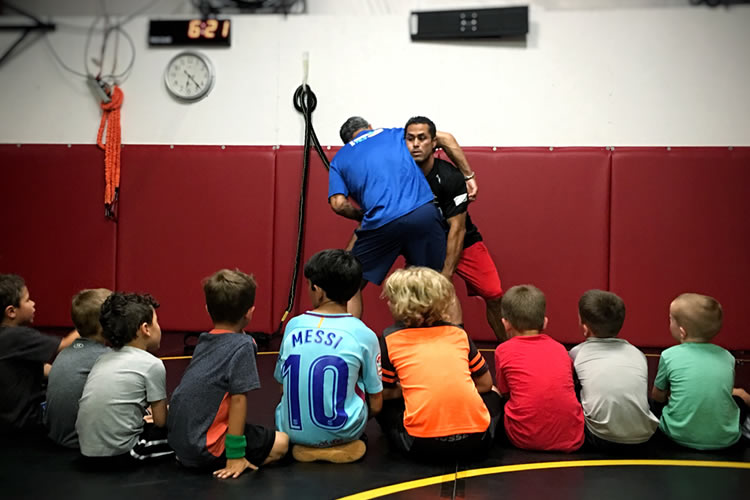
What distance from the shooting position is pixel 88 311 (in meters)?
3.08

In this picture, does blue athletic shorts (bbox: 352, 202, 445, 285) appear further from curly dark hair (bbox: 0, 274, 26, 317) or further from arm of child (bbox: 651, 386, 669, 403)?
curly dark hair (bbox: 0, 274, 26, 317)

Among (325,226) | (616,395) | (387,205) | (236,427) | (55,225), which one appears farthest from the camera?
(55,225)

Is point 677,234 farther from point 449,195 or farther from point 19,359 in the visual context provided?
point 19,359

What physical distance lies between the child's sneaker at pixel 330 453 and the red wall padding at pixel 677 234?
133 inches

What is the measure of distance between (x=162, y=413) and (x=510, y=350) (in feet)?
4.68

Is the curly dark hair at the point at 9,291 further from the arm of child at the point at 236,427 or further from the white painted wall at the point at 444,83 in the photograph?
the white painted wall at the point at 444,83

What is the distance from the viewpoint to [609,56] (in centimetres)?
582

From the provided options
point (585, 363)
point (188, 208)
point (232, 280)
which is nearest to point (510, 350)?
point (585, 363)

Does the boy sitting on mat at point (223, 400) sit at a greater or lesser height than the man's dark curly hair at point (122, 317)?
lesser

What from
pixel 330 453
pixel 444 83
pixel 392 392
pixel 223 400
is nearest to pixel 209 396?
pixel 223 400

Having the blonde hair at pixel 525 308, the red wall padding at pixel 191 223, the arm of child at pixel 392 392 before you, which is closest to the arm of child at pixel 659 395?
the blonde hair at pixel 525 308

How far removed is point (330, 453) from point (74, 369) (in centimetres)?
110

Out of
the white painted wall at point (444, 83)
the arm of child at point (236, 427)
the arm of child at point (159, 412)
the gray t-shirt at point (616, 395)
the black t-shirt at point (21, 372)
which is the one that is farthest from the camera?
the white painted wall at point (444, 83)

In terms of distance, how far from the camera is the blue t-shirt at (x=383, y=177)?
13.7 feet
